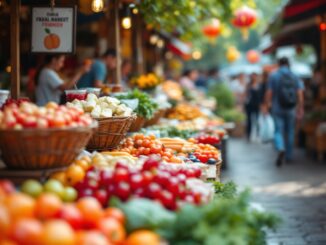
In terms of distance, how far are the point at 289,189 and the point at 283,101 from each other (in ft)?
10.4

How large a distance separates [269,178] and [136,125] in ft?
13.7

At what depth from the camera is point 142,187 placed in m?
4.01

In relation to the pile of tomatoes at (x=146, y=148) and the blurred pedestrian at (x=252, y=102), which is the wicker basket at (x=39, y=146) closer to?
the pile of tomatoes at (x=146, y=148)

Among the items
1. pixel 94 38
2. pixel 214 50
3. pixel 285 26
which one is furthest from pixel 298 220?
pixel 214 50

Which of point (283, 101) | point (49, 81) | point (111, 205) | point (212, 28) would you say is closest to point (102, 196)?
point (111, 205)

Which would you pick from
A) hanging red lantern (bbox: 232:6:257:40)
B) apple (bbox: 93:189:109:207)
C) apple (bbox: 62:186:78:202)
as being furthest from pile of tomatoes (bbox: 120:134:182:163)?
hanging red lantern (bbox: 232:6:257:40)

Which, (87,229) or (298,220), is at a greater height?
(87,229)

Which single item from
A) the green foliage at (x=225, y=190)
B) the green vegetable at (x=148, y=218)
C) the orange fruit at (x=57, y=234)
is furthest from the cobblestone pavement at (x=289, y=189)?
the orange fruit at (x=57, y=234)

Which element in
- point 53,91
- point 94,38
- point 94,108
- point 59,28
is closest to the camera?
point 94,108

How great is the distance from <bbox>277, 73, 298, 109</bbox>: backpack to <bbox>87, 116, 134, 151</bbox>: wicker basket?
744cm

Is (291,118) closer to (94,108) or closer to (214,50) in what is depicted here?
(94,108)

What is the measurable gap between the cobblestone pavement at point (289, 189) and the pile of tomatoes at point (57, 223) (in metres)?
1.91

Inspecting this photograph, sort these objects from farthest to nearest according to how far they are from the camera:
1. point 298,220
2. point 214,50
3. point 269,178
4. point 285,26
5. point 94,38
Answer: point 214,50, point 285,26, point 94,38, point 269,178, point 298,220

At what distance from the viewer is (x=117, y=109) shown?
6105 millimetres
